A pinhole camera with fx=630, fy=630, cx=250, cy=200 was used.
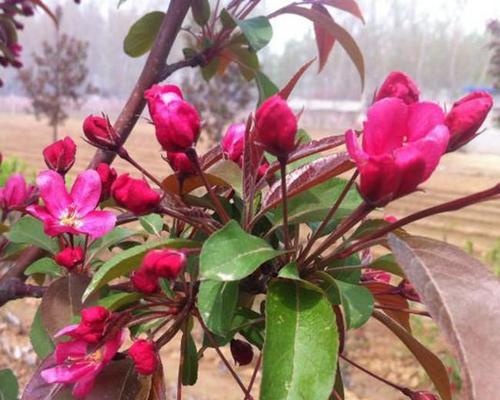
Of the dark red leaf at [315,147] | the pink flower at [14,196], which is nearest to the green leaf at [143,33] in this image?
the pink flower at [14,196]

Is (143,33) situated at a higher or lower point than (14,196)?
higher

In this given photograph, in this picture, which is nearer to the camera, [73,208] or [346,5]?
[73,208]

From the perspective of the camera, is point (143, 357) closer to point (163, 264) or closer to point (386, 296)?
point (163, 264)

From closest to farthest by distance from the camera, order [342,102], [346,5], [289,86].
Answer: [289,86] → [346,5] → [342,102]

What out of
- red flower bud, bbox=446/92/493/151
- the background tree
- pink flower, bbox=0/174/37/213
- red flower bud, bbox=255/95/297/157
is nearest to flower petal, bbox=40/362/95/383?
red flower bud, bbox=255/95/297/157

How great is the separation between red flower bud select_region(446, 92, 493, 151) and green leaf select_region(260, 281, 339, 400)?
0.15 meters

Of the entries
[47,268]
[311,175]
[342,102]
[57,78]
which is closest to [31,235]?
[47,268]

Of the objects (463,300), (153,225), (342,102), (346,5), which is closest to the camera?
(463,300)

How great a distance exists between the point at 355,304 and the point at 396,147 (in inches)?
4.6

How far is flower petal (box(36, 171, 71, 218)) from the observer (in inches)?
22.5

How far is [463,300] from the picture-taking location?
36 cm

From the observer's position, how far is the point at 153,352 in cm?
49

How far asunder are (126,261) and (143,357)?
8 centimetres

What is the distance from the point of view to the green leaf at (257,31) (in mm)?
842
